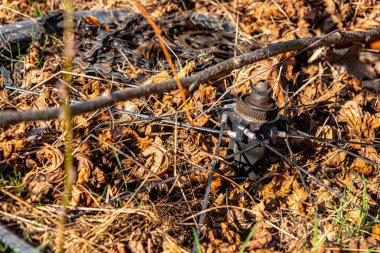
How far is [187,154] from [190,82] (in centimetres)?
46

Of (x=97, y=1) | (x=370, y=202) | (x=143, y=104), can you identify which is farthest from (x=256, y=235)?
(x=97, y=1)

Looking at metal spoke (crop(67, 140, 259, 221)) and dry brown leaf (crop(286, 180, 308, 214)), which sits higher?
metal spoke (crop(67, 140, 259, 221))

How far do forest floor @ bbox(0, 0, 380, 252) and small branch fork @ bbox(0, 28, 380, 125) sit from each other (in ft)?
0.21

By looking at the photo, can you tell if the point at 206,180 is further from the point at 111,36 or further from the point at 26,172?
the point at 111,36

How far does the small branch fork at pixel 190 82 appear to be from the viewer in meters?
1.37

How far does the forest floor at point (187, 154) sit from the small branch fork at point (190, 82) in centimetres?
6

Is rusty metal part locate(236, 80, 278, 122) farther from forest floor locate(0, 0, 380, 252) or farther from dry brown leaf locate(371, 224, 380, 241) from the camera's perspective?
dry brown leaf locate(371, 224, 380, 241)

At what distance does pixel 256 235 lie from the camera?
172 centimetres

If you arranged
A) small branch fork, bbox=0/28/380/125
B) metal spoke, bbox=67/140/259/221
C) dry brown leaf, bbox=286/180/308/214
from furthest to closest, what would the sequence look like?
1. dry brown leaf, bbox=286/180/308/214
2. metal spoke, bbox=67/140/259/221
3. small branch fork, bbox=0/28/380/125

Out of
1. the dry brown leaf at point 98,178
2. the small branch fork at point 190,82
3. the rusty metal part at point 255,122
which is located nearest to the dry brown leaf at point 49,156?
the dry brown leaf at point 98,178

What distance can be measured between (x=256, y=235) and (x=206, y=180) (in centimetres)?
34

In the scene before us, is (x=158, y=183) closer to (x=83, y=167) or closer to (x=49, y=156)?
(x=83, y=167)

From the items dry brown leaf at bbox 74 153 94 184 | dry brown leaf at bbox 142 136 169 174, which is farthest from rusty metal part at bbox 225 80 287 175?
dry brown leaf at bbox 74 153 94 184

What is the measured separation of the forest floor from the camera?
1636 mm
